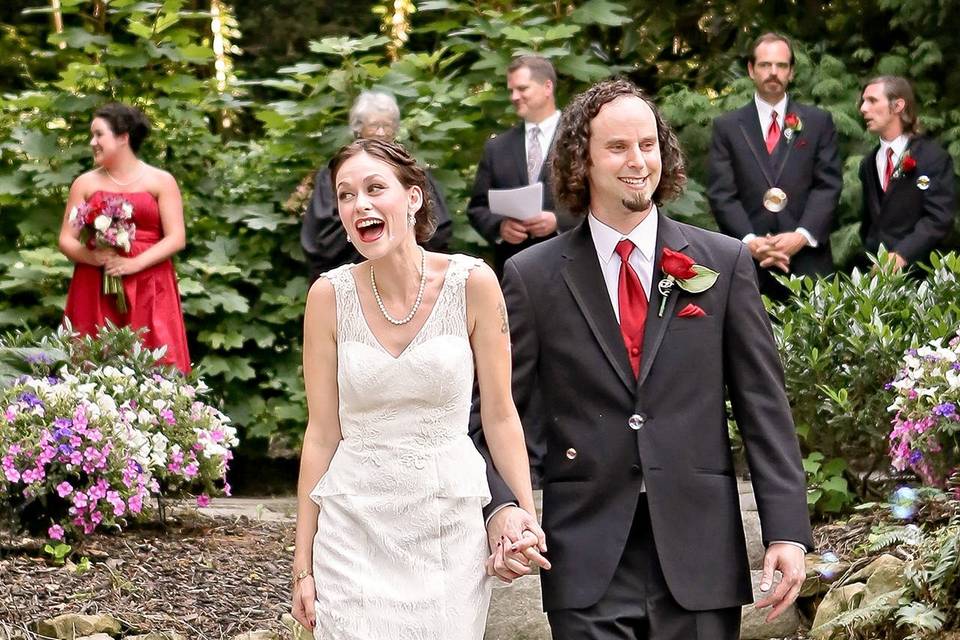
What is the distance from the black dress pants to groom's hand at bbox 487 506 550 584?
0.16 metres

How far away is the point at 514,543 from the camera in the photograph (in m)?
3.44

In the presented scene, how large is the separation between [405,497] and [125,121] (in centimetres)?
598

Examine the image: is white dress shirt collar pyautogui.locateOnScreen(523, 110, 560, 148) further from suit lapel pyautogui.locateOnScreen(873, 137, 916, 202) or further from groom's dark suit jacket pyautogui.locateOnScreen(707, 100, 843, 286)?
suit lapel pyautogui.locateOnScreen(873, 137, 916, 202)

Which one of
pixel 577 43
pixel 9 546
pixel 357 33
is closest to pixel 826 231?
pixel 577 43

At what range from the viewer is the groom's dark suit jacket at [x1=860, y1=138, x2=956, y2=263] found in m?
8.74

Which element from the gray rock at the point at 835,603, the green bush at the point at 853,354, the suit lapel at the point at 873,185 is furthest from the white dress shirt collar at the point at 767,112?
the gray rock at the point at 835,603

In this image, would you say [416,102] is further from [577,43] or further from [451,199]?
[577,43]

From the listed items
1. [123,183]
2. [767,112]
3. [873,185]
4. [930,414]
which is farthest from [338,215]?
[930,414]

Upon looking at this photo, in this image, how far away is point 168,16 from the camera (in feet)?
34.7

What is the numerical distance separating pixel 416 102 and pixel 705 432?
726 cm

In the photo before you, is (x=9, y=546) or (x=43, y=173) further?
(x=43, y=173)

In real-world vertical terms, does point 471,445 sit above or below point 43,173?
below

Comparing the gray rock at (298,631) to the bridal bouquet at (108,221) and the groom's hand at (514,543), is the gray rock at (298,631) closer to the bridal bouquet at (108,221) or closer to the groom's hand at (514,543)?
the groom's hand at (514,543)

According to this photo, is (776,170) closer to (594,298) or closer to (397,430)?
(594,298)
